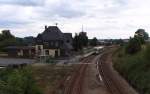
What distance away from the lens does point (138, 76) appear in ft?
144

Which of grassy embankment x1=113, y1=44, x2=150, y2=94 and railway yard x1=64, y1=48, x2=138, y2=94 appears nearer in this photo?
grassy embankment x1=113, y1=44, x2=150, y2=94

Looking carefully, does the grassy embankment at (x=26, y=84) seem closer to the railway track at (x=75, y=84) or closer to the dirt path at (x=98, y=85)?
the railway track at (x=75, y=84)

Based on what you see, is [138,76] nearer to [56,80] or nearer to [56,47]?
[56,80]

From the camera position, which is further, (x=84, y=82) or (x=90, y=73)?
(x=90, y=73)

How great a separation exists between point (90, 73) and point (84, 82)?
37.2 ft

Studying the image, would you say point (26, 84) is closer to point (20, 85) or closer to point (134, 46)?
point (20, 85)


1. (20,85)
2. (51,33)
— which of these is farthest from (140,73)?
(51,33)

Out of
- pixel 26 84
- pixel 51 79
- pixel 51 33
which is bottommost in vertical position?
pixel 51 79

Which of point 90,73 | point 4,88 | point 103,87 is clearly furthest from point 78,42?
point 4,88

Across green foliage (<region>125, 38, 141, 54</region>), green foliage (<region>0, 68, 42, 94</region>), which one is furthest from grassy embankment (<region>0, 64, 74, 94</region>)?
green foliage (<region>125, 38, 141, 54</region>)

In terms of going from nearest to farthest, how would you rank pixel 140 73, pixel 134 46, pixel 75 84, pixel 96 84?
pixel 140 73 < pixel 75 84 < pixel 96 84 < pixel 134 46

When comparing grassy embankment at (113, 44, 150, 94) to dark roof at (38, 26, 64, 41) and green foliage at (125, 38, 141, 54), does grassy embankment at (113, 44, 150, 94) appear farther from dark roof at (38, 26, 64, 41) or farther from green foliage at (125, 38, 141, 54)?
dark roof at (38, 26, 64, 41)

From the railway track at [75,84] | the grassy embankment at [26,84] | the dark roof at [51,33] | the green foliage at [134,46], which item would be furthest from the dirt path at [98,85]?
the dark roof at [51,33]

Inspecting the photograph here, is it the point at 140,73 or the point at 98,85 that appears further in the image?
the point at 98,85
